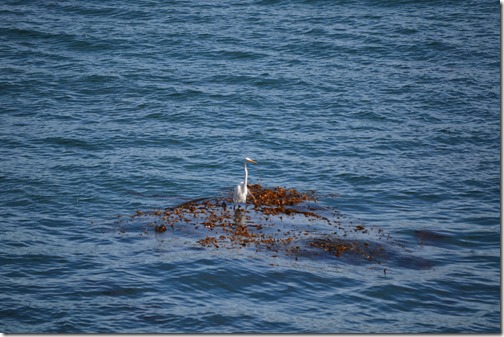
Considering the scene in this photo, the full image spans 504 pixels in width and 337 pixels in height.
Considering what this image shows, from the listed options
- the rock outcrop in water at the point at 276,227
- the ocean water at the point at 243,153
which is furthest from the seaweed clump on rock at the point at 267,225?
the ocean water at the point at 243,153

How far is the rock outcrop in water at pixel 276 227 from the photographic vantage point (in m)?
18.9

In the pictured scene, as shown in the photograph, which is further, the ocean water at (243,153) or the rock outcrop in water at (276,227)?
the rock outcrop in water at (276,227)

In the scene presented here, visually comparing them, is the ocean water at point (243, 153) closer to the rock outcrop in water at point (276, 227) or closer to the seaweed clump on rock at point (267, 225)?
the rock outcrop in water at point (276, 227)

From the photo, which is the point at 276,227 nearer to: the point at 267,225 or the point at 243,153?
Answer: the point at 267,225

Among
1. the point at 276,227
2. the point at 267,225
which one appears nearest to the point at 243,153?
the point at 267,225

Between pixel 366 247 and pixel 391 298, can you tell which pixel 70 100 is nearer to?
pixel 366 247

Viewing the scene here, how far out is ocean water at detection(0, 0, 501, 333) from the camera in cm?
1638

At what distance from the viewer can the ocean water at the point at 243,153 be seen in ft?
53.7

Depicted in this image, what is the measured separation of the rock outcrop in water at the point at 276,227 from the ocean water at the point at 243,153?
500 mm

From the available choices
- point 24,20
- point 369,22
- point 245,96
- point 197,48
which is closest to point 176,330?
point 245,96

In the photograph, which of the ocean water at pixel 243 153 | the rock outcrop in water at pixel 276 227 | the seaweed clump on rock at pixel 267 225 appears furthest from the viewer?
the seaweed clump on rock at pixel 267 225

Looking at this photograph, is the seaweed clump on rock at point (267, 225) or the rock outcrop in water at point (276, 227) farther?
the seaweed clump on rock at point (267, 225)

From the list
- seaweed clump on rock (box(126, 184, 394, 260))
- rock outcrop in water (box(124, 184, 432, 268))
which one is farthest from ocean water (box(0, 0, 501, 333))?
seaweed clump on rock (box(126, 184, 394, 260))

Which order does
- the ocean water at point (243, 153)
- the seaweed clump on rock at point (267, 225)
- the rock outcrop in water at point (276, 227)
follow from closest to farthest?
the ocean water at point (243, 153) → the rock outcrop in water at point (276, 227) → the seaweed clump on rock at point (267, 225)
